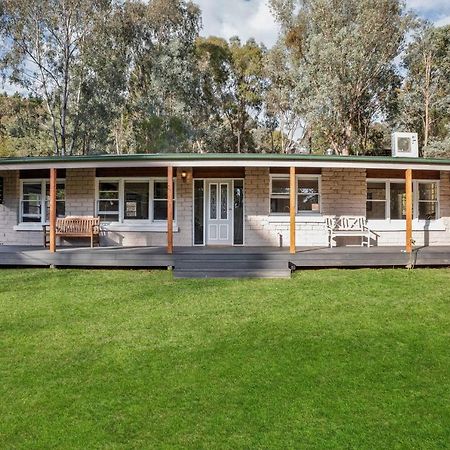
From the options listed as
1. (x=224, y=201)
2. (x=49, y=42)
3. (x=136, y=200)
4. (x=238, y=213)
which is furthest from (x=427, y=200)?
(x=49, y=42)

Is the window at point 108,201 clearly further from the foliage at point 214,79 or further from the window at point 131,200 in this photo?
the foliage at point 214,79

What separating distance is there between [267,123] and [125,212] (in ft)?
60.6

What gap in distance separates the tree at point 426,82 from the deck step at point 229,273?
14955mm

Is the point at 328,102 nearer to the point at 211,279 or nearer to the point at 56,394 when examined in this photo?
the point at 211,279

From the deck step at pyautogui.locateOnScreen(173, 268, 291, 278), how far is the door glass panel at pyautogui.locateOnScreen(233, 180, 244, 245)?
8.95 ft

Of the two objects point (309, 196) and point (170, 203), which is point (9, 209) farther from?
point (309, 196)

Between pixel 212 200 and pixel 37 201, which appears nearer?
pixel 212 200

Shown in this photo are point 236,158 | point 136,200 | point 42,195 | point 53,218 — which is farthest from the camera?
point 42,195

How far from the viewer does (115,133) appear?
27984 millimetres

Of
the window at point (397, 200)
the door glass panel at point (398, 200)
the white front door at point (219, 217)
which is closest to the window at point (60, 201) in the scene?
the white front door at point (219, 217)

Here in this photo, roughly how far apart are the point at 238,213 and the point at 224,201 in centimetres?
50

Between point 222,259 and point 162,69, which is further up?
point 162,69

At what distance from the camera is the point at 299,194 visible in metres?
11.4

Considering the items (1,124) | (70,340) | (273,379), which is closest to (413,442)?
(273,379)
